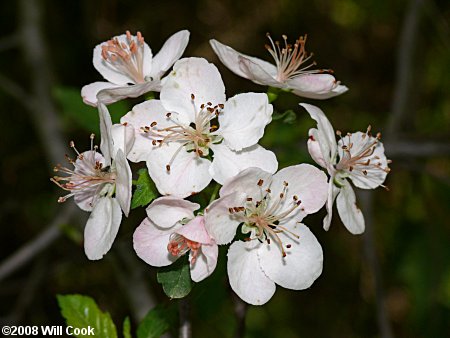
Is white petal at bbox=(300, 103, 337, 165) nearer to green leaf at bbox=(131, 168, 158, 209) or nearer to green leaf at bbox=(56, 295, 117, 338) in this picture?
green leaf at bbox=(131, 168, 158, 209)

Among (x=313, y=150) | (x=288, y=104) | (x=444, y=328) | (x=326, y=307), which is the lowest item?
(x=326, y=307)

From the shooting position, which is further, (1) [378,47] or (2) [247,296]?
(1) [378,47]

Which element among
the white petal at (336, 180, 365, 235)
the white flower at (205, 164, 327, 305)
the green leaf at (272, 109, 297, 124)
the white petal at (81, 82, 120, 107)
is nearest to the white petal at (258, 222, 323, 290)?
the white flower at (205, 164, 327, 305)

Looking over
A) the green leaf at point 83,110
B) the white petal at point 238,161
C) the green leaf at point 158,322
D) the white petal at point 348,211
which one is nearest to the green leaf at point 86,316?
the green leaf at point 158,322

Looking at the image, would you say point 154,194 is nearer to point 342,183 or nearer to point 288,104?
point 342,183

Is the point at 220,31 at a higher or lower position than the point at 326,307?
higher

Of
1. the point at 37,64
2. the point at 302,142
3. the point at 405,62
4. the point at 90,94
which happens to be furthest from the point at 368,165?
the point at 37,64

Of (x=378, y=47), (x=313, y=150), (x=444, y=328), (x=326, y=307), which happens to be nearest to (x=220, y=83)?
(x=313, y=150)
